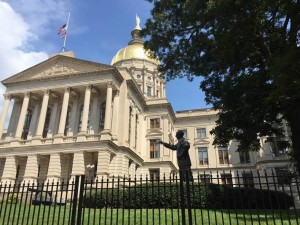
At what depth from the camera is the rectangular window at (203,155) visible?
52.0 m

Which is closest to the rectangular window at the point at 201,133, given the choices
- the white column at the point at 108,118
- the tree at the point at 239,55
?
the white column at the point at 108,118

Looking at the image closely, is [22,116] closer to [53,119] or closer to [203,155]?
[53,119]

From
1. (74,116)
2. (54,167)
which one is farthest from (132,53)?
(54,167)

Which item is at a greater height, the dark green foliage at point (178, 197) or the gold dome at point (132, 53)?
the gold dome at point (132, 53)

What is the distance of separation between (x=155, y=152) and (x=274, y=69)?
34633 mm

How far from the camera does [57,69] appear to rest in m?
39.1

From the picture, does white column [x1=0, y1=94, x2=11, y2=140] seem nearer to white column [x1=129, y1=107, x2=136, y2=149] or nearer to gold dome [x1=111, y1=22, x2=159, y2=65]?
white column [x1=129, y1=107, x2=136, y2=149]

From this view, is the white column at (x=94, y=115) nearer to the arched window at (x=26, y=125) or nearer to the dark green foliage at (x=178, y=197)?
the arched window at (x=26, y=125)

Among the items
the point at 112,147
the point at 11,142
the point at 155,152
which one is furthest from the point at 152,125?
the point at 11,142

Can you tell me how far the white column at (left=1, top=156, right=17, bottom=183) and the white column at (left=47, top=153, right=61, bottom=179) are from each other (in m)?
4.99

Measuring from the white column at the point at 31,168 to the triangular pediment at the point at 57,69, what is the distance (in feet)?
36.1

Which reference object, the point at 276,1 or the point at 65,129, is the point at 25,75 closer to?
the point at 65,129

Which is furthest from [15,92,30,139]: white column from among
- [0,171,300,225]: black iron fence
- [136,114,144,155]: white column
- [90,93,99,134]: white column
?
[0,171,300,225]: black iron fence

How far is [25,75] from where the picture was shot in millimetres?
40188
